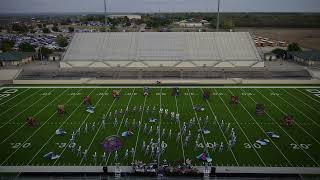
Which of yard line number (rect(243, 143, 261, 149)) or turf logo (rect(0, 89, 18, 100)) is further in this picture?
turf logo (rect(0, 89, 18, 100))

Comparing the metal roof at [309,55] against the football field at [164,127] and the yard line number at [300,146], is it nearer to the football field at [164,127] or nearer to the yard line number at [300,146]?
the football field at [164,127]

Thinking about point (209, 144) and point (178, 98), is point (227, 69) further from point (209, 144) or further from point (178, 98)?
point (209, 144)

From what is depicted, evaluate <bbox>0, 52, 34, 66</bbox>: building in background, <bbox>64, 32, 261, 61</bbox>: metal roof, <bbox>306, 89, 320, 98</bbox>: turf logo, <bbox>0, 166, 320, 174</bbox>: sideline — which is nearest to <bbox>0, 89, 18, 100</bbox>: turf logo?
<bbox>64, 32, 261, 61</bbox>: metal roof

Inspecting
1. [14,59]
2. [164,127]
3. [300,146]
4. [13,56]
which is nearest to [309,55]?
[300,146]

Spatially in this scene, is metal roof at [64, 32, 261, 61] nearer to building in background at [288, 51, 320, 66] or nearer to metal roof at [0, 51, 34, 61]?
building in background at [288, 51, 320, 66]

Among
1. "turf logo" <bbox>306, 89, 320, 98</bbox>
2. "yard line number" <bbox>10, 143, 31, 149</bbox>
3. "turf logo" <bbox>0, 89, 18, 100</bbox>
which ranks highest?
"turf logo" <bbox>306, 89, 320, 98</bbox>

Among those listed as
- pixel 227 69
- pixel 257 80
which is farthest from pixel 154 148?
pixel 227 69

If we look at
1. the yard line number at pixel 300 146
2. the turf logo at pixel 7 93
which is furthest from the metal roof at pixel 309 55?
the turf logo at pixel 7 93

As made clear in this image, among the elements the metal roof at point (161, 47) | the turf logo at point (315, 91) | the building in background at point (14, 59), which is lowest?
the turf logo at point (315, 91)
